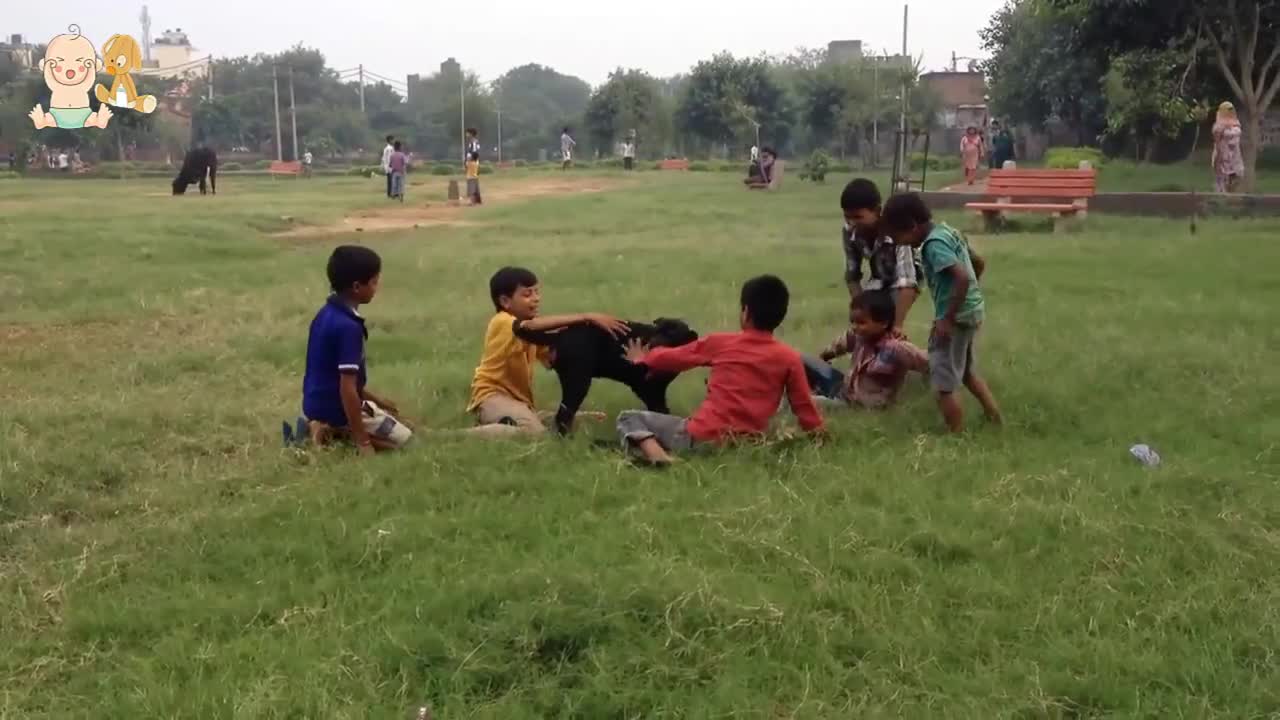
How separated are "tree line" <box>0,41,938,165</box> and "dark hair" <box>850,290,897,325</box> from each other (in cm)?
2685

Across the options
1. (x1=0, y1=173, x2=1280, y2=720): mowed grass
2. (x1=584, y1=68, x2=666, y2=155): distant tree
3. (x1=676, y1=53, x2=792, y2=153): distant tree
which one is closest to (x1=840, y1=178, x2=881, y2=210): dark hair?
(x1=0, y1=173, x2=1280, y2=720): mowed grass

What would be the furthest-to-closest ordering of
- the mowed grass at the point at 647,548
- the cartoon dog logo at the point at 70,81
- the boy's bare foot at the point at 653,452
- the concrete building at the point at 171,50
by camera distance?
the concrete building at the point at 171,50 → the cartoon dog logo at the point at 70,81 → the boy's bare foot at the point at 653,452 → the mowed grass at the point at 647,548

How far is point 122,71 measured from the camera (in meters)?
45.1

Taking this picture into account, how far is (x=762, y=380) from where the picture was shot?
525cm

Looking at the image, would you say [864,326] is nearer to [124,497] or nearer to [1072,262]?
[124,497]

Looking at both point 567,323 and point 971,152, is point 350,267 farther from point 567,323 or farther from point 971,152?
point 971,152

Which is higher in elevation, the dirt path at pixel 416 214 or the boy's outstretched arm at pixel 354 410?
the boy's outstretched arm at pixel 354 410

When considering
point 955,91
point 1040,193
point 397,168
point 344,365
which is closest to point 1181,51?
point 1040,193

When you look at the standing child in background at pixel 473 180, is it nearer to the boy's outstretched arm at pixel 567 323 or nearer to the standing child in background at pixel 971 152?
A: the standing child in background at pixel 971 152

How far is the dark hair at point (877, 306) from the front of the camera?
6074 millimetres

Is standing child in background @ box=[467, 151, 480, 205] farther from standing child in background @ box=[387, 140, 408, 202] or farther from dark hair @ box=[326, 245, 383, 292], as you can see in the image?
dark hair @ box=[326, 245, 383, 292]

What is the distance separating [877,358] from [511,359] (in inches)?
72.8

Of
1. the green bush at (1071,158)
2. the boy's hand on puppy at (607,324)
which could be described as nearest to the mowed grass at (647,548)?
the boy's hand on puppy at (607,324)

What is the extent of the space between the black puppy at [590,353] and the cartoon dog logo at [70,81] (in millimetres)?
41712
